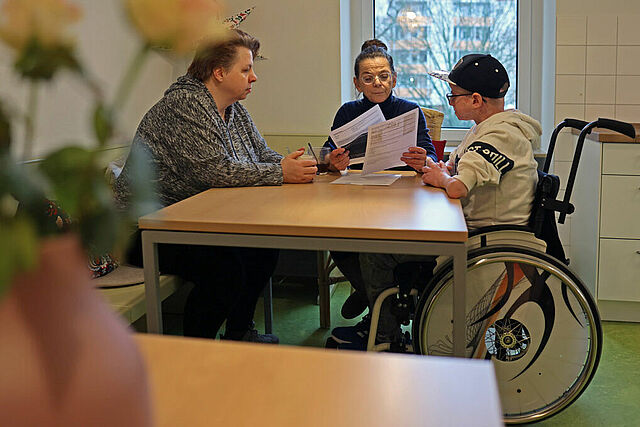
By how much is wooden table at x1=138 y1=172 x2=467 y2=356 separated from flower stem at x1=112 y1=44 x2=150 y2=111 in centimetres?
121

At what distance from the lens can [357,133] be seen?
8.30 ft

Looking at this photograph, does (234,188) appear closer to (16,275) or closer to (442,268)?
(442,268)

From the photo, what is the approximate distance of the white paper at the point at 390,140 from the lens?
2.37 m

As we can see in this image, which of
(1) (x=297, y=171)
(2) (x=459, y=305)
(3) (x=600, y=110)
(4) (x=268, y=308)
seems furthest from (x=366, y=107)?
(2) (x=459, y=305)

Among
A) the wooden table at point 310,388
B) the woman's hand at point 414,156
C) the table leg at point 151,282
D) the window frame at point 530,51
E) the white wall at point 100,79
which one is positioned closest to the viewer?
the wooden table at point 310,388

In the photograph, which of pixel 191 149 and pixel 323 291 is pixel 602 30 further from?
pixel 191 149

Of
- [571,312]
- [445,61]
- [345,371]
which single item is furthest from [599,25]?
[345,371]

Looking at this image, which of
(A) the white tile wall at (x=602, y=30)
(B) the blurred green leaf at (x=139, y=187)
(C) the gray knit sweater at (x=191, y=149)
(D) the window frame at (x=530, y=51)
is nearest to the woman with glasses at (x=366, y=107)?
(C) the gray knit sweater at (x=191, y=149)

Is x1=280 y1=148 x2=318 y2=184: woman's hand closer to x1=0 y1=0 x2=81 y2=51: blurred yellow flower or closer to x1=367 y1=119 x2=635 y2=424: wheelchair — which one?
x1=367 y1=119 x2=635 y2=424: wheelchair

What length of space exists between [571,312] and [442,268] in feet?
1.36

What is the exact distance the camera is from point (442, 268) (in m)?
2.03

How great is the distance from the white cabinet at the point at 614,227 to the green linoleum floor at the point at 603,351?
0.44ft

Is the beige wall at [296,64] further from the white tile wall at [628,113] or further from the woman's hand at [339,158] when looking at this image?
the white tile wall at [628,113]

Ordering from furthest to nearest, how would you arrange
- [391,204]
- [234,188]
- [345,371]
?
[234,188], [391,204], [345,371]
